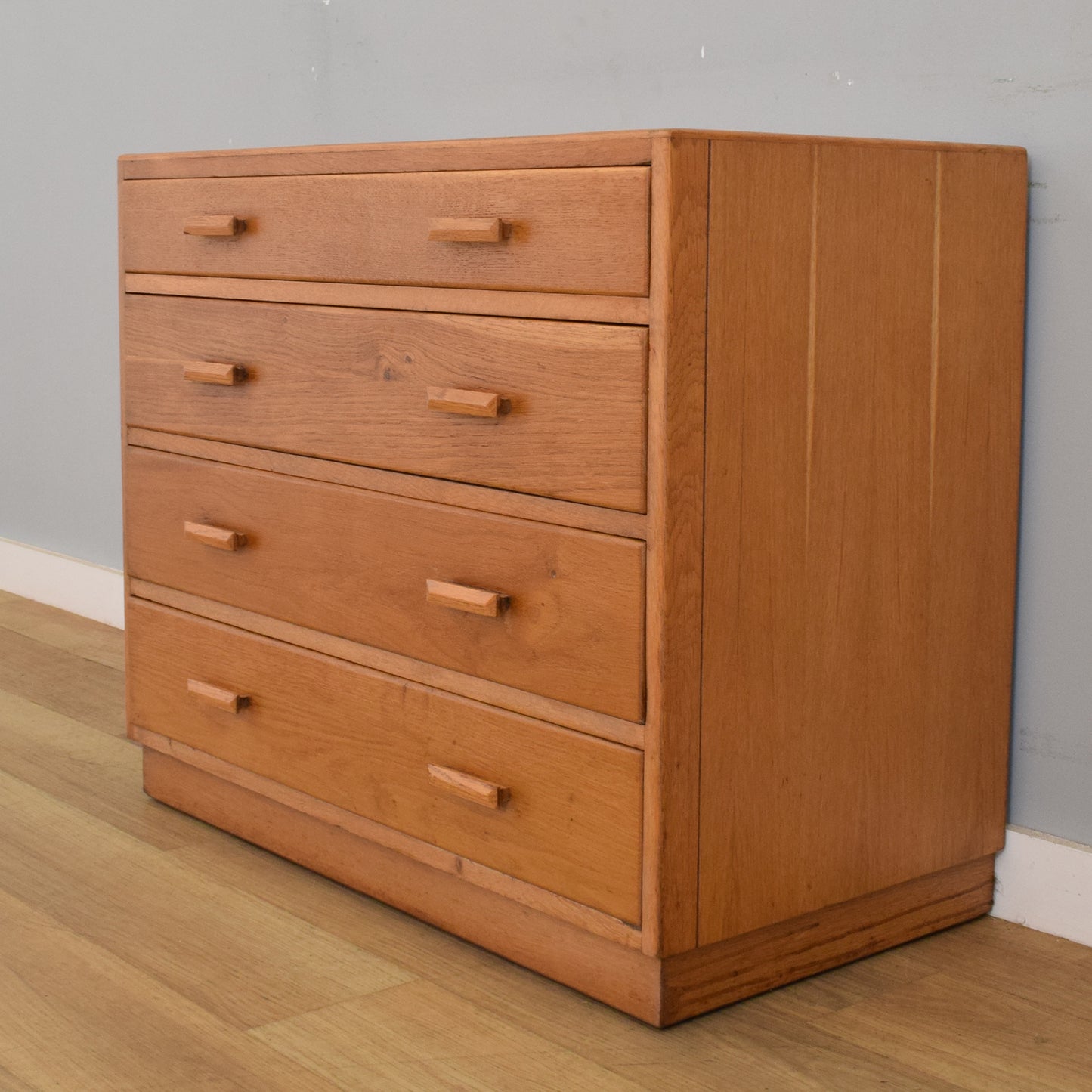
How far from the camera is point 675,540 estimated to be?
4.39 feet

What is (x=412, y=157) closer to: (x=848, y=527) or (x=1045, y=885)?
(x=848, y=527)

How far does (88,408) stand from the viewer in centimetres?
308

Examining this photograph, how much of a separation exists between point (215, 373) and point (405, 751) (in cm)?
51

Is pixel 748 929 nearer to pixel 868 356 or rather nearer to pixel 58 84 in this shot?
pixel 868 356

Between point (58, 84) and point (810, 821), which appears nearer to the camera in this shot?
point (810, 821)

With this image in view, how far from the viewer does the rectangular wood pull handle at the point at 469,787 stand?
152cm

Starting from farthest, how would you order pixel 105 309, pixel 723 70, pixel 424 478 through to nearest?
1. pixel 105 309
2. pixel 723 70
3. pixel 424 478

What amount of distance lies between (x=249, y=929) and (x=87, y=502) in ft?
5.44

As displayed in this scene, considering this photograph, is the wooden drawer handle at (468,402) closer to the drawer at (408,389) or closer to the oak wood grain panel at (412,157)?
the drawer at (408,389)

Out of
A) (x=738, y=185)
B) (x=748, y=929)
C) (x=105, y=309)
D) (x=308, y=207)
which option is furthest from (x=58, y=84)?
(x=748, y=929)

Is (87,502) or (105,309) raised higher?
(105,309)

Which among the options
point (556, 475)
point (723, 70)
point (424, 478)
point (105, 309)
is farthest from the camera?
point (105, 309)

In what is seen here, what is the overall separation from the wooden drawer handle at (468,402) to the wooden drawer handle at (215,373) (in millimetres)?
357

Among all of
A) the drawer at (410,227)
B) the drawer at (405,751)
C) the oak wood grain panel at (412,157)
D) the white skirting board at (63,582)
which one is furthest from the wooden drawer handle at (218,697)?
the white skirting board at (63,582)
